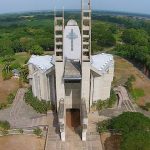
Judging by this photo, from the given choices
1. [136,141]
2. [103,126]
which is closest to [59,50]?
[103,126]

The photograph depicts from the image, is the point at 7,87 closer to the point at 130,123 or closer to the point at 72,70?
the point at 72,70

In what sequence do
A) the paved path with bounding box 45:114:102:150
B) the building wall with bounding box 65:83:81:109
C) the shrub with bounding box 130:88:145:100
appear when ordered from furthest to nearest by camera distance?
1. the shrub with bounding box 130:88:145:100
2. the building wall with bounding box 65:83:81:109
3. the paved path with bounding box 45:114:102:150

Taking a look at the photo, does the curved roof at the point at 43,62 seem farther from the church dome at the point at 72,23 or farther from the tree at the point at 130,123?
the tree at the point at 130,123

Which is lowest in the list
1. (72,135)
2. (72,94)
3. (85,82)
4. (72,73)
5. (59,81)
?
(72,135)

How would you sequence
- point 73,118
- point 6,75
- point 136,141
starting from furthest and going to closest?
1. point 6,75
2. point 73,118
3. point 136,141

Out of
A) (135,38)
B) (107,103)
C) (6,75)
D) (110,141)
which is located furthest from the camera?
(135,38)

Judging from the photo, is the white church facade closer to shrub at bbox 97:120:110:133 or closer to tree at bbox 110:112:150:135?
shrub at bbox 97:120:110:133

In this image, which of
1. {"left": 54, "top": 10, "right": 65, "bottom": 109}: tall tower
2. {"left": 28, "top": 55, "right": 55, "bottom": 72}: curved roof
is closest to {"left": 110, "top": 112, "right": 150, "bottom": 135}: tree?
{"left": 54, "top": 10, "right": 65, "bottom": 109}: tall tower

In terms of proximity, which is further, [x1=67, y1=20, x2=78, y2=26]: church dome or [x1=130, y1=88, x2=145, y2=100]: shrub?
[x1=130, y1=88, x2=145, y2=100]: shrub
